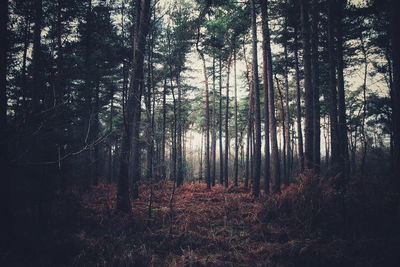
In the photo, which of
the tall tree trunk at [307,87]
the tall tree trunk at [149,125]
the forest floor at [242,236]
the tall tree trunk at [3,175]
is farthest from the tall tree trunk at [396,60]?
the tall tree trunk at [3,175]

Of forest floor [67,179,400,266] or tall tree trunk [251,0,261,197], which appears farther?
tall tree trunk [251,0,261,197]

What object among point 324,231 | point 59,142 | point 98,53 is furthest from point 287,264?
point 98,53

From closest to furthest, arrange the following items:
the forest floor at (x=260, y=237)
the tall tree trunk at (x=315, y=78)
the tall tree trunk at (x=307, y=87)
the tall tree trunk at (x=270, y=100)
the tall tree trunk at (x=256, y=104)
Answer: the forest floor at (x=260, y=237) → the tall tree trunk at (x=307, y=87) → the tall tree trunk at (x=315, y=78) → the tall tree trunk at (x=270, y=100) → the tall tree trunk at (x=256, y=104)

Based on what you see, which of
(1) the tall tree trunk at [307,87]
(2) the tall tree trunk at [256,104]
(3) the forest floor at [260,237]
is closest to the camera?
(3) the forest floor at [260,237]

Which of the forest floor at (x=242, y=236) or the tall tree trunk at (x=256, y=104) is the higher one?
the tall tree trunk at (x=256, y=104)

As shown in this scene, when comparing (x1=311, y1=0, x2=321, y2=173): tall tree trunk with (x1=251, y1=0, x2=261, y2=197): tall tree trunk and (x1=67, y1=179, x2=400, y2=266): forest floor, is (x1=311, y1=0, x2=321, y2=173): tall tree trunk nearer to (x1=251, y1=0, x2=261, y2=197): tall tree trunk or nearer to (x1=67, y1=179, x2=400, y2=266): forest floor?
(x1=251, y1=0, x2=261, y2=197): tall tree trunk

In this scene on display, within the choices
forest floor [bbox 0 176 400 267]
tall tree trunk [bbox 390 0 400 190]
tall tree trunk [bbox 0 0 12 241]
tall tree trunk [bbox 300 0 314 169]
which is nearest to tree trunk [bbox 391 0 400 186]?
tall tree trunk [bbox 390 0 400 190]

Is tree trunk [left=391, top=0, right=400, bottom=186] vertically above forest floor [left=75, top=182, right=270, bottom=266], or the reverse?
tree trunk [left=391, top=0, right=400, bottom=186]

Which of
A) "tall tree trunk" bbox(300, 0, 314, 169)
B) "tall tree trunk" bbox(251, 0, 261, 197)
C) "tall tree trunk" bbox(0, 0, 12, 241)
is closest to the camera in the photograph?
"tall tree trunk" bbox(0, 0, 12, 241)

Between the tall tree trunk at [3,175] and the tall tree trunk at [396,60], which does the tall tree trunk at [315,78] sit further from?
the tall tree trunk at [3,175]

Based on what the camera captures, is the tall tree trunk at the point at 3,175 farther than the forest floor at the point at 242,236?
Yes

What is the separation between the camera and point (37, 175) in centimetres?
542

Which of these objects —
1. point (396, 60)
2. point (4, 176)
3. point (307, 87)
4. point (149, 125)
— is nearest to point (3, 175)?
point (4, 176)

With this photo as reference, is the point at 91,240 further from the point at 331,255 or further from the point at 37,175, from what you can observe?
the point at 331,255
